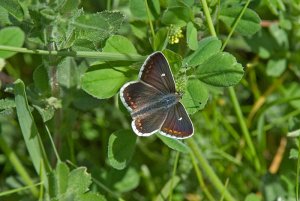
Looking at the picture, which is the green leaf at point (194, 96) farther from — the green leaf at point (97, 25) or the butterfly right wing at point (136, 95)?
the green leaf at point (97, 25)

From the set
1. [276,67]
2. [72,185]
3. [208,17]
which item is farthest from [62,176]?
[276,67]

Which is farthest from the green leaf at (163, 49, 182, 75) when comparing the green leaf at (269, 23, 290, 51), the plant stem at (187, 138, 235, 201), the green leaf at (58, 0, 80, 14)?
the green leaf at (269, 23, 290, 51)

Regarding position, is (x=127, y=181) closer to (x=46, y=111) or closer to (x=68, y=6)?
(x=46, y=111)

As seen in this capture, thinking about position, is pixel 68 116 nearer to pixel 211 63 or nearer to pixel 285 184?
pixel 211 63

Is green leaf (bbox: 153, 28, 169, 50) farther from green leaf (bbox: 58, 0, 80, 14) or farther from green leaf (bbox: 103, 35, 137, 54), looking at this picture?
green leaf (bbox: 58, 0, 80, 14)


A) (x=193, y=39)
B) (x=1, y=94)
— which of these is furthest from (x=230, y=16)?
(x=1, y=94)

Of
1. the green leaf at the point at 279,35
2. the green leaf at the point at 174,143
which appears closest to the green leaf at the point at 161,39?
the green leaf at the point at 174,143
